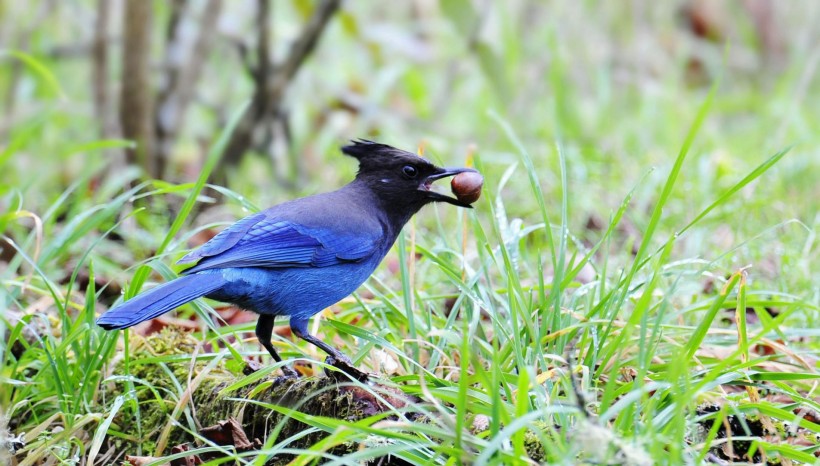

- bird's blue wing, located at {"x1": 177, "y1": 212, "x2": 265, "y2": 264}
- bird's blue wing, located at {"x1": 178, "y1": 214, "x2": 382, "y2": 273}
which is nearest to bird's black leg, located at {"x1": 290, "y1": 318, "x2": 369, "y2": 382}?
bird's blue wing, located at {"x1": 178, "y1": 214, "x2": 382, "y2": 273}

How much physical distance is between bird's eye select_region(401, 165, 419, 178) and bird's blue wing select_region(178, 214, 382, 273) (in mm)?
320

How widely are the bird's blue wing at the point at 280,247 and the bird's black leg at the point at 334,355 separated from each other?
0.69 feet

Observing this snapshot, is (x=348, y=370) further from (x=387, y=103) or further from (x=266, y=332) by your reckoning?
(x=387, y=103)

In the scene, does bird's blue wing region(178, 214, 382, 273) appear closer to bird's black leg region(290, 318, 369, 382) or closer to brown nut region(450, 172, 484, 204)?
bird's black leg region(290, 318, 369, 382)

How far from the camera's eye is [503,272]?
3.16 meters

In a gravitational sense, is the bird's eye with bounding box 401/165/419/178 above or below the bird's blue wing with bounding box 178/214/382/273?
above

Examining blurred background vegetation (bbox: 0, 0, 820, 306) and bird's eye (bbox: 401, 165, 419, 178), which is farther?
blurred background vegetation (bbox: 0, 0, 820, 306)

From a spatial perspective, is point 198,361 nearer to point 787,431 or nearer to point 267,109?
point 787,431

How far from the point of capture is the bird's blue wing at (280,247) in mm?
3164

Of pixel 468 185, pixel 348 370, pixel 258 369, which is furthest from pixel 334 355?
pixel 468 185

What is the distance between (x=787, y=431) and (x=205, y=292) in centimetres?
177

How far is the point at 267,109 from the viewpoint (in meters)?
6.16

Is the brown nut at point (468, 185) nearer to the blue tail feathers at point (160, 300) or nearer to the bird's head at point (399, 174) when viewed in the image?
the bird's head at point (399, 174)

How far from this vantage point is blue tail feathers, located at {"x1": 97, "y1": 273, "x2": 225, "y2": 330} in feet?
8.42
